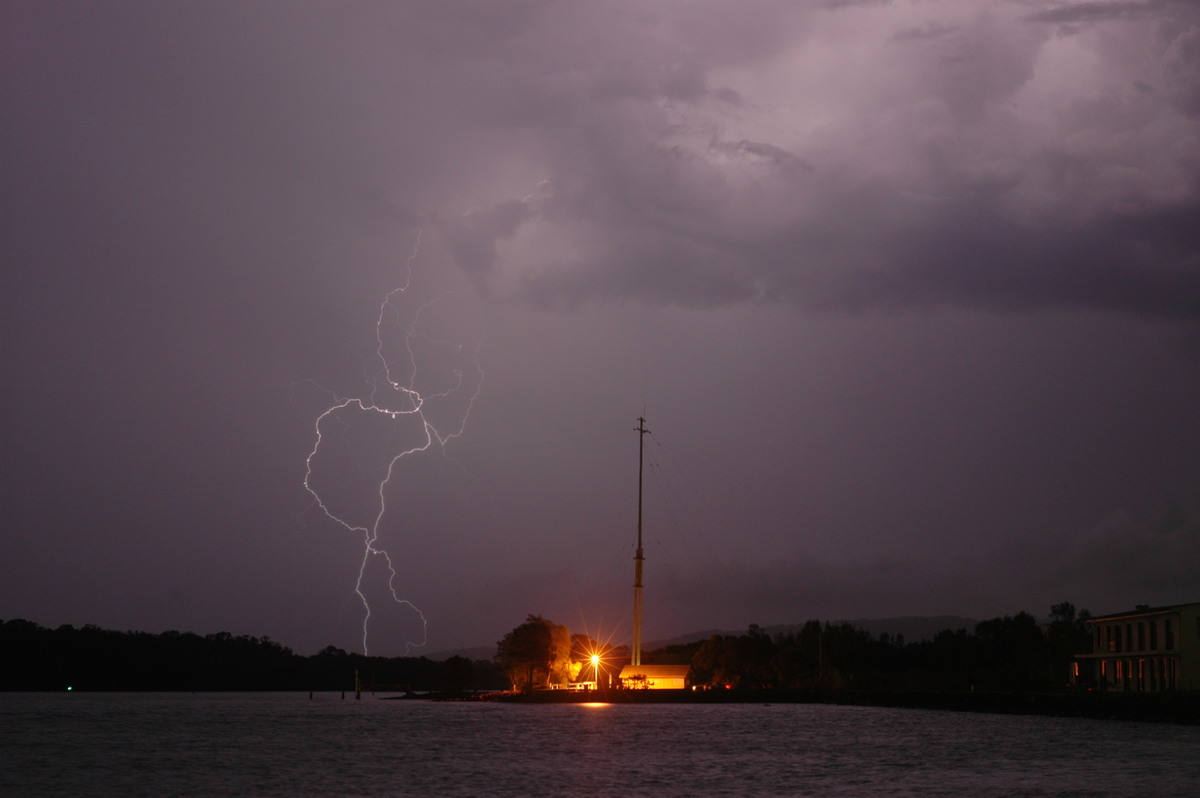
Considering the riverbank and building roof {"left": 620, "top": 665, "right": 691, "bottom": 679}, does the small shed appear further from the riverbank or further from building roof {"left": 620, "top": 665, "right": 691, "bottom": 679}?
the riverbank

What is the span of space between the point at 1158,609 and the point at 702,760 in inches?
1751

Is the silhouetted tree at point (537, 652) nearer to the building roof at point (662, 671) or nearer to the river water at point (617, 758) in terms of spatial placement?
the building roof at point (662, 671)

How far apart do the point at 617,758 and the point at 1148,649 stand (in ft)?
155

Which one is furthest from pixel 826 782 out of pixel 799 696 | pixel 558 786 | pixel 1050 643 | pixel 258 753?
pixel 1050 643

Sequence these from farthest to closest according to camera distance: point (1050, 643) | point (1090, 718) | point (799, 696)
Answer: point (1050, 643), point (799, 696), point (1090, 718)

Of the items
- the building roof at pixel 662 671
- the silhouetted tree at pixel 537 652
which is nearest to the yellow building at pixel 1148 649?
the building roof at pixel 662 671

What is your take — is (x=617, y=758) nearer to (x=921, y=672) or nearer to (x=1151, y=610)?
(x=1151, y=610)

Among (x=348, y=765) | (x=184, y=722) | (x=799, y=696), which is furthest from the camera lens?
(x=799, y=696)

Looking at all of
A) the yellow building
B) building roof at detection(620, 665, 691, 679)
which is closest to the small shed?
building roof at detection(620, 665, 691, 679)

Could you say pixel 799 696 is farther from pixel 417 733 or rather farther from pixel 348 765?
pixel 348 765

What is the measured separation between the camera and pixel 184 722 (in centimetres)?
9981

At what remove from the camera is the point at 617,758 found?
5741 cm

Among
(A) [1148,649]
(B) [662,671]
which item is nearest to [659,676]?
(B) [662,671]

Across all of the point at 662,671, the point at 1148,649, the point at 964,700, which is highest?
the point at 1148,649
